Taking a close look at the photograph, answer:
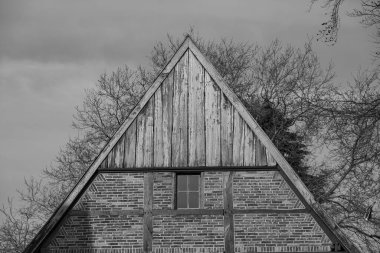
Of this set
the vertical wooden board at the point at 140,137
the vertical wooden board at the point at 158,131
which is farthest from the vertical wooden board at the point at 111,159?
the vertical wooden board at the point at 158,131

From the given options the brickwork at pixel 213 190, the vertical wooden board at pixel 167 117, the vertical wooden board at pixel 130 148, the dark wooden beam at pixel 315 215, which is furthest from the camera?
the vertical wooden board at pixel 167 117

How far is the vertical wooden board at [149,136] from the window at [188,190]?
72 centimetres

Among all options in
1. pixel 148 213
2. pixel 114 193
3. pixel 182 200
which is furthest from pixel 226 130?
pixel 114 193

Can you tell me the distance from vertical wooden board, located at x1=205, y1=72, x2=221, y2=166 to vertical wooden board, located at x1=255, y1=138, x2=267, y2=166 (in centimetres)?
80

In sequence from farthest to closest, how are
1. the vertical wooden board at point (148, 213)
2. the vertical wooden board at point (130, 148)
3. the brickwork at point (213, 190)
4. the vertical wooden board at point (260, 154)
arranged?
the vertical wooden board at point (130, 148) → the vertical wooden board at point (260, 154) → the brickwork at point (213, 190) → the vertical wooden board at point (148, 213)

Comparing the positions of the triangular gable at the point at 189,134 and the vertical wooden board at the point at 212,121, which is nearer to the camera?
the triangular gable at the point at 189,134

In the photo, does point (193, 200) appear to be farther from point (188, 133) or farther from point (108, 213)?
point (108, 213)

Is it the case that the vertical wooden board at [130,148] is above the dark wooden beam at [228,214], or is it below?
above

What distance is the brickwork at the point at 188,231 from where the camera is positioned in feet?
41.9

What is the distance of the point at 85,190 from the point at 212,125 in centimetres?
301

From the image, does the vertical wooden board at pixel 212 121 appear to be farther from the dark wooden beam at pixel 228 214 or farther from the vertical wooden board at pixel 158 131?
the vertical wooden board at pixel 158 131

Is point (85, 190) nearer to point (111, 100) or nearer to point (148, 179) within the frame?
point (148, 179)

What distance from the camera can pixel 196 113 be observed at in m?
13.6

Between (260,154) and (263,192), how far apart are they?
794mm
